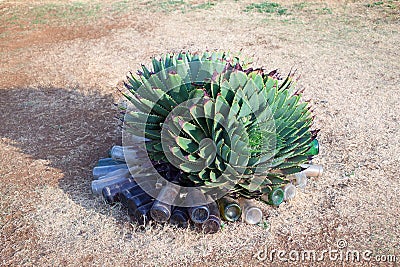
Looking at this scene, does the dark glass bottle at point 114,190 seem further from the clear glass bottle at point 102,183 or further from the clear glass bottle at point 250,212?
the clear glass bottle at point 250,212

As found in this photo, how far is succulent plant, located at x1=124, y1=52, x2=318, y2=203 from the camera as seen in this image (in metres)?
2.96

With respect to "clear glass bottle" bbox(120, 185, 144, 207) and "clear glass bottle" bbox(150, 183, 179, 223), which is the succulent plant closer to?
"clear glass bottle" bbox(150, 183, 179, 223)

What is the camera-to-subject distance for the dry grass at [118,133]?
3.13 m

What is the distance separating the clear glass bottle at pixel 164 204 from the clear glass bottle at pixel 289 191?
2.93 feet

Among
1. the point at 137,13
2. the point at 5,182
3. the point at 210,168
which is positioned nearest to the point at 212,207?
the point at 210,168

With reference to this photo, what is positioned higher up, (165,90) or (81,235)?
(165,90)

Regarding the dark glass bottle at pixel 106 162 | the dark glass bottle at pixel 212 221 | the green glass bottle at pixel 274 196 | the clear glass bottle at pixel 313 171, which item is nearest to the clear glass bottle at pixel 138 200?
the dark glass bottle at pixel 212 221

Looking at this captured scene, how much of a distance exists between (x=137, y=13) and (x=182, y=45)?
2.39 metres

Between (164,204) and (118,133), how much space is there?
5.48ft

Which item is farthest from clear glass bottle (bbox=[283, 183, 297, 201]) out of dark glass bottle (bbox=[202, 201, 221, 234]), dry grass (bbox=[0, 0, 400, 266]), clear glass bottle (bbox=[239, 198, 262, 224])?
dark glass bottle (bbox=[202, 201, 221, 234])

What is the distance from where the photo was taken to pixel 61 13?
9094 mm

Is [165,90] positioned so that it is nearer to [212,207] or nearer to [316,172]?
[212,207]

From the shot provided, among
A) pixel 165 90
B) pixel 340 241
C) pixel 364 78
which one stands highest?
pixel 165 90

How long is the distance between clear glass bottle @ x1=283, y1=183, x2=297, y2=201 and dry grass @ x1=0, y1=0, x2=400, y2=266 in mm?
99
